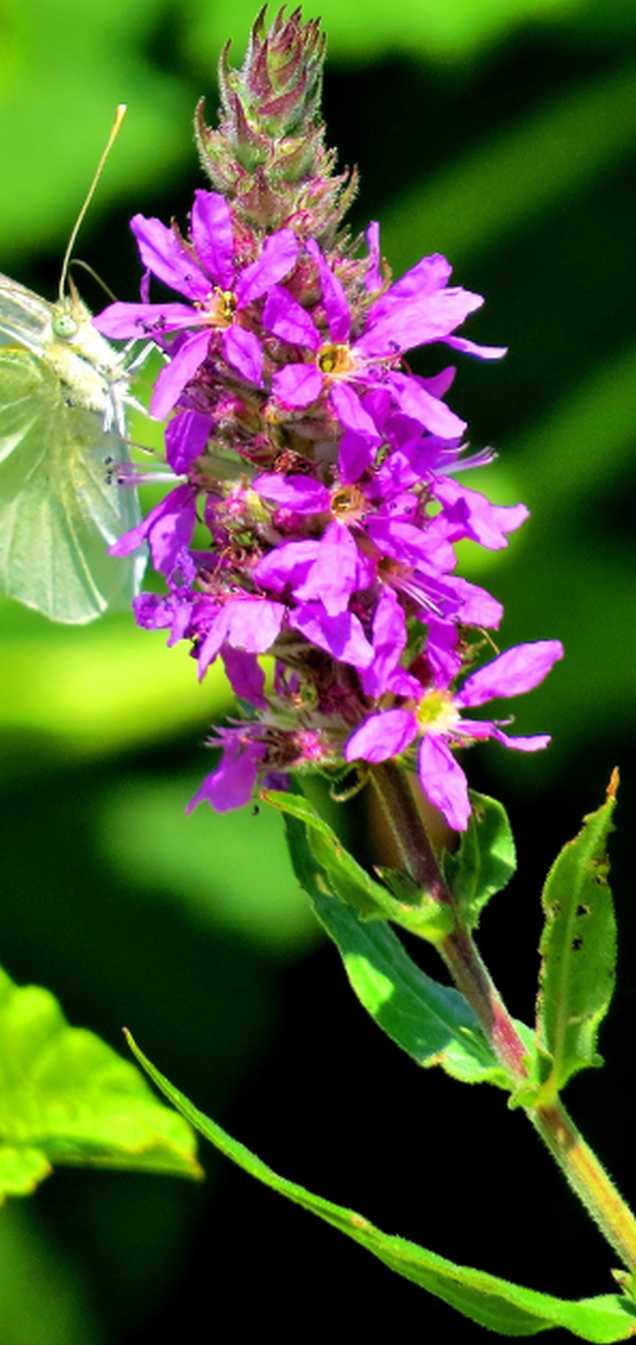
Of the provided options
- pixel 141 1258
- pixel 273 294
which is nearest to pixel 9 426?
pixel 273 294

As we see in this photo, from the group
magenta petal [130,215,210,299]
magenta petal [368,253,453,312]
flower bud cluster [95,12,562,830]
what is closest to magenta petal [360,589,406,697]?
flower bud cluster [95,12,562,830]

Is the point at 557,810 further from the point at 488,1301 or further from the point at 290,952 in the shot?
the point at 488,1301

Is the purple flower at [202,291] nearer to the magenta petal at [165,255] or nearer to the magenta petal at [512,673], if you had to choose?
the magenta petal at [165,255]

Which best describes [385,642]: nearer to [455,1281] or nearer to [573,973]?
[573,973]

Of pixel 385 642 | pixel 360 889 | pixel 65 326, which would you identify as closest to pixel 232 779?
pixel 360 889

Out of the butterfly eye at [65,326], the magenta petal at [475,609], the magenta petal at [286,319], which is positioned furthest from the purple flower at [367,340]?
the butterfly eye at [65,326]

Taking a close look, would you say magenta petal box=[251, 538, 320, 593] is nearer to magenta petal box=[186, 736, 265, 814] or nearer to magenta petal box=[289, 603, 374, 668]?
magenta petal box=[289, 603, 374, 668]
